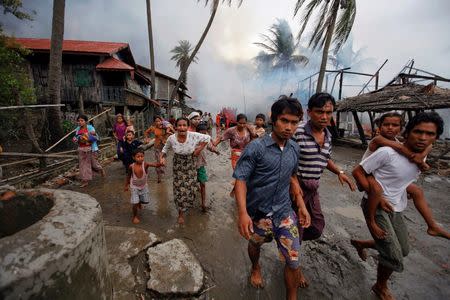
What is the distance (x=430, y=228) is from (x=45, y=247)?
2896 millimetres

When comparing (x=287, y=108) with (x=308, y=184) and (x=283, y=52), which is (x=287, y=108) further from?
(x=283, y=52)

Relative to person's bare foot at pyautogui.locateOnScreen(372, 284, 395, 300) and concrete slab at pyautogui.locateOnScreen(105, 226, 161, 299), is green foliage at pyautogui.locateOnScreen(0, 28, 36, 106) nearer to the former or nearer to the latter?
concrete slab at pyautogui.locateOnScreen(105, 226, 161, 299)

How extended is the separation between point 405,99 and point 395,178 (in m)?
8.87

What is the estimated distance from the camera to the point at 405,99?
29.2ft

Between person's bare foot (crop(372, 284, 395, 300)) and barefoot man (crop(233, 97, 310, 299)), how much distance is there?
3.08 ft

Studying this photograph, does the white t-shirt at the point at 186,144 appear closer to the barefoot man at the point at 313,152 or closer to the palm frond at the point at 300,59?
the barefoot man at the point at 313,152

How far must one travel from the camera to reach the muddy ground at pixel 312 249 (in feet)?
7.84

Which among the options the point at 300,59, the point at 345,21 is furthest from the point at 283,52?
the point at 345,21

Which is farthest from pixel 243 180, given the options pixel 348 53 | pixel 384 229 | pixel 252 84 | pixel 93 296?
pixel 348 53

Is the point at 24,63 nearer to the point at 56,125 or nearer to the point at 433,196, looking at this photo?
Result: the point at 56,125

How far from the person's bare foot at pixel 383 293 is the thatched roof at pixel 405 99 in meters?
7.98

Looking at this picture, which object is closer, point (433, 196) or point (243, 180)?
point (243, 180)

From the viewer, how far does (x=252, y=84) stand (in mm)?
41062

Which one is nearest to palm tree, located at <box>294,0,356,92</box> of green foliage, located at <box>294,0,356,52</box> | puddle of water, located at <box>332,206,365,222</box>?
green foliage, located at <box>294,0,356,52</box>
